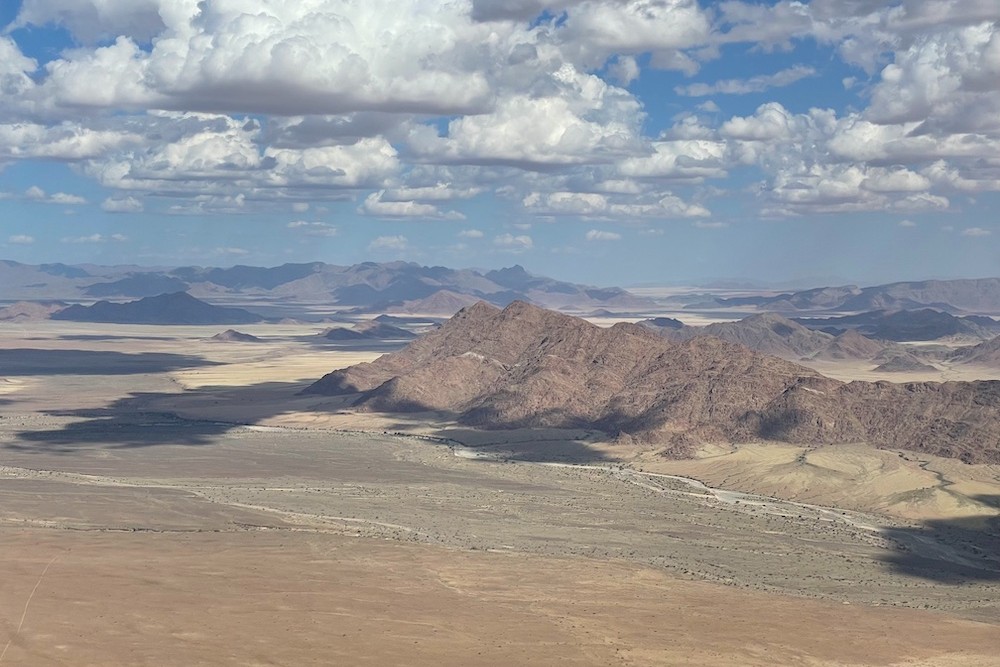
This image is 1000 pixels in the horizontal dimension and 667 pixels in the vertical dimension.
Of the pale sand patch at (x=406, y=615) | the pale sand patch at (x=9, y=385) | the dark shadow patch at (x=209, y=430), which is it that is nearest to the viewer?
the pale sand patch at (x=406, y=615)

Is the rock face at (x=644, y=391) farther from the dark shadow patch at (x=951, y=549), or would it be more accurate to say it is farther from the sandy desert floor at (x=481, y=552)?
the dark shadow patch at (x=951, y=549)

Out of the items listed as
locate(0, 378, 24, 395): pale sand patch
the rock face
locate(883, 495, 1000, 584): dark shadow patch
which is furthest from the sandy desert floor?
locate(0, 378, 24, 395): pale sand patch

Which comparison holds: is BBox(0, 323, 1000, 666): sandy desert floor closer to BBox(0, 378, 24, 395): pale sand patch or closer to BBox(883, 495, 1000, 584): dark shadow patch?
BBox(883, 495, 1000, 584): dark shadow patch

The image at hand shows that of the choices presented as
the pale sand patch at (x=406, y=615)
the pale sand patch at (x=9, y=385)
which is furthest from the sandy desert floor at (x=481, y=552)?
the pale sand patch at (x=9, y=385)

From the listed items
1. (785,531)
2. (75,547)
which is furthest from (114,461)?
(785,531)

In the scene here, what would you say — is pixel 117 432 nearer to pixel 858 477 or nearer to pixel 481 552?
pixel 481 552

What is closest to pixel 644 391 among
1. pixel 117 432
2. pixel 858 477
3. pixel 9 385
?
pixel 858 477
